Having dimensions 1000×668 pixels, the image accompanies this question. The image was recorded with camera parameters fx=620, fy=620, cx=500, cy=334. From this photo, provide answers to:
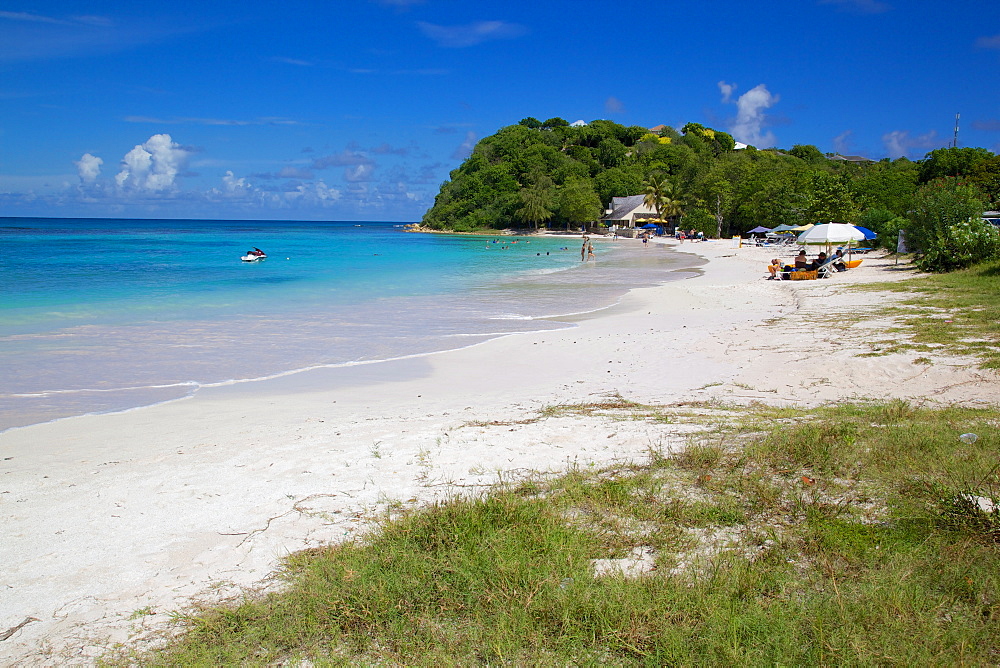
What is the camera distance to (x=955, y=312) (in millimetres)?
12172

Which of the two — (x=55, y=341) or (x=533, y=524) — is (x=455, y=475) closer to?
(x=533, y=524)

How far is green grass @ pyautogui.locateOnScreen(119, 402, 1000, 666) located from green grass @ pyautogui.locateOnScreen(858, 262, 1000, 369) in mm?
5155

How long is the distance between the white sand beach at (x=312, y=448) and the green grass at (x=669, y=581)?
0.68 m

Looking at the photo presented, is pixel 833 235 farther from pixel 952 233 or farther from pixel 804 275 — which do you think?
pixel 952 233

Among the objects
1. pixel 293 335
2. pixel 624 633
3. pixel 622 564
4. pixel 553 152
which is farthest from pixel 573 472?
pixel 553 152

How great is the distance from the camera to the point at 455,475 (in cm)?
534

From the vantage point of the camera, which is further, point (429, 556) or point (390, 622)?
point (429, 556)

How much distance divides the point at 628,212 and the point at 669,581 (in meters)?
106

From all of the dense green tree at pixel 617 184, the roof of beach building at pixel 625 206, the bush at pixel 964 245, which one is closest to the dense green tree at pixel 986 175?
the bush at pixel 964 245

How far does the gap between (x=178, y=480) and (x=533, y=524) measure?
3544 mm

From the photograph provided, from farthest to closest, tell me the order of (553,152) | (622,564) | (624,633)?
1. (553,152)
2. (622,564)
3. (624,633)

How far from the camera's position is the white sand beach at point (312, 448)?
12.8 feet

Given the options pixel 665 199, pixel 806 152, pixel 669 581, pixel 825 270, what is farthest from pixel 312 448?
pixel 806 152

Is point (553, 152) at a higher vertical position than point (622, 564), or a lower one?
higher
